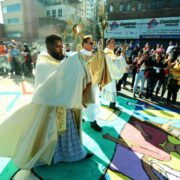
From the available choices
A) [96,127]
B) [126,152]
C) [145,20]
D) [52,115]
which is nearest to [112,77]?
[96,127]

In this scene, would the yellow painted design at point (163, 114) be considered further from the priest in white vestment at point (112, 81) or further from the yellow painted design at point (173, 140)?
the yellow painted design at point (173, 140)

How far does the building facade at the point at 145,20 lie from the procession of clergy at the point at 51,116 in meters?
21.4

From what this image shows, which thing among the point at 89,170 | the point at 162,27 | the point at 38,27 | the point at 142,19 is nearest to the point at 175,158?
the point at 89,170

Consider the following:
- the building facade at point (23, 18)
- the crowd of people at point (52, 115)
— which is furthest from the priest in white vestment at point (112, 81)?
the building facade at point (23, 18)

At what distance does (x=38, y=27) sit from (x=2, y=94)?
40.9 m

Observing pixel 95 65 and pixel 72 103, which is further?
pixel 95 65

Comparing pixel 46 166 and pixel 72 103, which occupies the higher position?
pixel 72 103

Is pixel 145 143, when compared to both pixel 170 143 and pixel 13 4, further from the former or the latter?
pixel 13 4

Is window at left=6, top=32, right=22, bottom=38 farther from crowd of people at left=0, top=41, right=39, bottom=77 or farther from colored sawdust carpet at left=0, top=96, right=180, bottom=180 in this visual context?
colored sawdust carpet at left=0, top=96, right=180, bottom=180

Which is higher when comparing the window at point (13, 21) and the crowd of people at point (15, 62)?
the window at point (13, 21)

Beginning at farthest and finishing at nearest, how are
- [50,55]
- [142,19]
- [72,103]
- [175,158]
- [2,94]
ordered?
[142,19] → [2,94] → [175,158] → [50,55] → [72,103]

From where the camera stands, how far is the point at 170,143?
4.02m

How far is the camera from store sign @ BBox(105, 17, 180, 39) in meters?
21.6

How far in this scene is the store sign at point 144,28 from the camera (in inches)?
851
